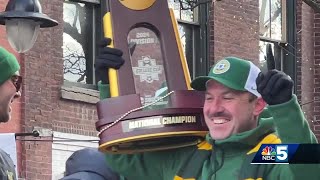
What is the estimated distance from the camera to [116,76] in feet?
19.6

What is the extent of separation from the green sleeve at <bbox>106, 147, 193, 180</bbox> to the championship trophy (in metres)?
0.10

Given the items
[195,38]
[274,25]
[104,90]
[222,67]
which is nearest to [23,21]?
[104,90]

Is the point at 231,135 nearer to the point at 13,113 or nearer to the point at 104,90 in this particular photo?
the point at 104,90

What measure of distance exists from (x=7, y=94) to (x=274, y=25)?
11.5 metres

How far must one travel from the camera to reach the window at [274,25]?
17266 millimetres

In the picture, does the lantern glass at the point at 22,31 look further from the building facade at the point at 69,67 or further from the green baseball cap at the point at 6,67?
the green baseball cap at the point at 6,67

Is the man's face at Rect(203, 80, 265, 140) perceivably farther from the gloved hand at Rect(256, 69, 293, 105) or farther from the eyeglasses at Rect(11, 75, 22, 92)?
the eyeglasses at Rect(11, 75, 22, 92)

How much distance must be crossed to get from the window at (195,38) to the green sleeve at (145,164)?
9488 mm

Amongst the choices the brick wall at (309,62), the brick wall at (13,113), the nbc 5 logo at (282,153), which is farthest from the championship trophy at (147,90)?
the brick wall at (309,62)

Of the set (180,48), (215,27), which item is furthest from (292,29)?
(180,48)

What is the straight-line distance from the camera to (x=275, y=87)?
209 inches

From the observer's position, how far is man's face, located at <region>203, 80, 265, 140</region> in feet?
19.0

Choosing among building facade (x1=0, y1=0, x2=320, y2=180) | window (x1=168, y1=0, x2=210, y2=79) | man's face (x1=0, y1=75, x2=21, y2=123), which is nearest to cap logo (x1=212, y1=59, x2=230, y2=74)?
man's face (x1=0, y1=75, x2=21, y2=123)

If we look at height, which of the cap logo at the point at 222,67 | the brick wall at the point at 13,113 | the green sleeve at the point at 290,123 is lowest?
the green sleeve at the point at 290,123
